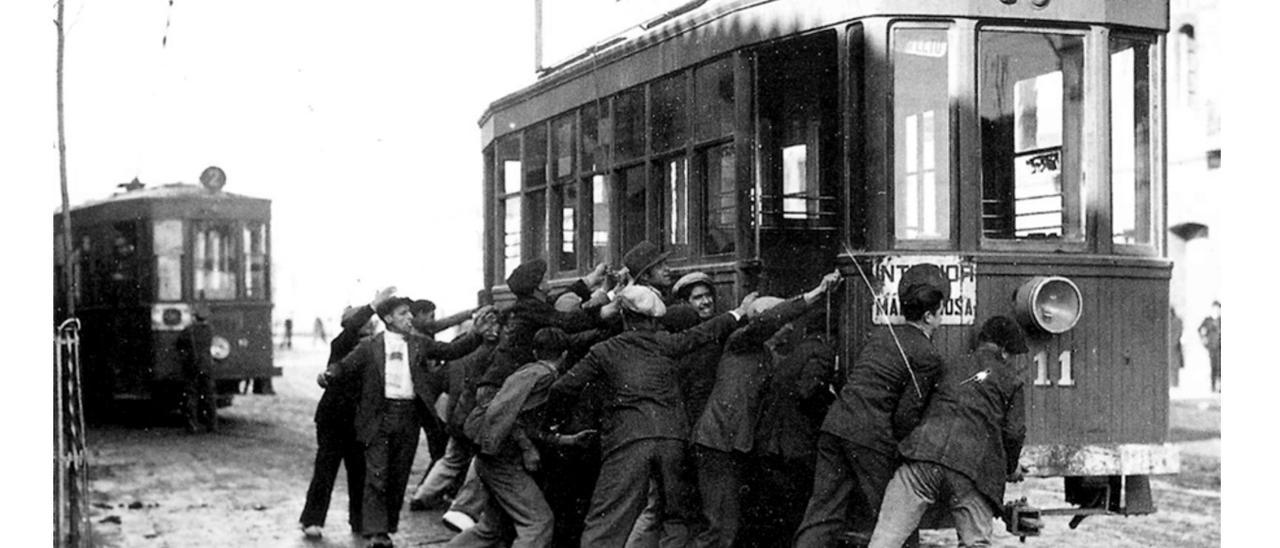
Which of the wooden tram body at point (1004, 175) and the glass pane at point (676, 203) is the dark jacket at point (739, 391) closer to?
the wooden tram body at point (1004, 175)

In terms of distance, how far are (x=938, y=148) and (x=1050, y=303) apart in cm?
88


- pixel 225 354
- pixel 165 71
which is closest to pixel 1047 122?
pixel 165 71

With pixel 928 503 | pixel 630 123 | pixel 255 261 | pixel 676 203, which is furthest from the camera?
pixel 255 261

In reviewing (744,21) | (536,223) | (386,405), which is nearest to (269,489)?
(386,405)

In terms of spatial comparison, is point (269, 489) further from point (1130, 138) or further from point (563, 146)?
point (1130, 138)

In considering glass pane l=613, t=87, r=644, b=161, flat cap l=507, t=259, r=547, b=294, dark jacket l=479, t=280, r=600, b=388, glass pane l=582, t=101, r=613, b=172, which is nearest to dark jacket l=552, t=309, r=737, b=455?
dark jacket l=479, t=280, r=600, b=388

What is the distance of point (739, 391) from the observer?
7164 millimetres

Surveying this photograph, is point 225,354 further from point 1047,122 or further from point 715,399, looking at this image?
point 1047,122

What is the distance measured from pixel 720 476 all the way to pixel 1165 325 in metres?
2.24

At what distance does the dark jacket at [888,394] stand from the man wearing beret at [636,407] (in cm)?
77

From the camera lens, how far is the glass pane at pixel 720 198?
25.1 ft

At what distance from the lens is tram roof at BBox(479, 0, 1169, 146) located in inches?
279

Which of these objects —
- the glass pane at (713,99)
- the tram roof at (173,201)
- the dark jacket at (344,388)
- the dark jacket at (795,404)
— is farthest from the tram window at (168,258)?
the dark jacket at (795,404)

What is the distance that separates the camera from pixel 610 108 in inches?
336
